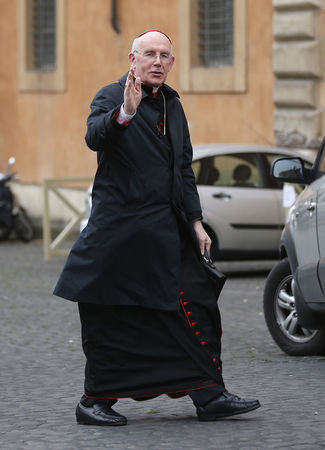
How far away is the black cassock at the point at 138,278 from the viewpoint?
620 centimetres

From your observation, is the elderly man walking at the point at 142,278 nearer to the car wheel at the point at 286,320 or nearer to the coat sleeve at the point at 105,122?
the coat sleeve at the point at 105,122

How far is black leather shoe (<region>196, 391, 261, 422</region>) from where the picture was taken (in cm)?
628

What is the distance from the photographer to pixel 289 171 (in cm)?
847

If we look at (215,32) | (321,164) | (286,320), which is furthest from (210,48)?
(321,164)

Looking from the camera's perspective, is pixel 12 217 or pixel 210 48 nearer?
pixel 210 48

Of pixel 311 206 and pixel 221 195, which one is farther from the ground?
pixel 311 206

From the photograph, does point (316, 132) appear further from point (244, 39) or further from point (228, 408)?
point (228, 408)

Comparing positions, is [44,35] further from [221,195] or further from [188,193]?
[188,193]

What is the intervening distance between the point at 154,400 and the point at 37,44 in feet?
59.0

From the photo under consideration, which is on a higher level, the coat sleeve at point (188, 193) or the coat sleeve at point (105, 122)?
the coat sleeve at point (105, 122)

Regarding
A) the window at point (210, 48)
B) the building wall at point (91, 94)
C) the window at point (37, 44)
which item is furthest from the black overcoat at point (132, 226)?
the window at point (37, 44)

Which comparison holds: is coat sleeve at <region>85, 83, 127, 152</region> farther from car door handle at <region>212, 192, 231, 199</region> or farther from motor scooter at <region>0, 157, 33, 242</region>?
motor scooter at <region>0, 157, 33, 242</region>

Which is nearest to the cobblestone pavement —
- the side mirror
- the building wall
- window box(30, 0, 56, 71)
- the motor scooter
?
the side mirror

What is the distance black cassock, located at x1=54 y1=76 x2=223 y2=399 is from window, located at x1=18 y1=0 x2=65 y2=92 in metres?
17.7
